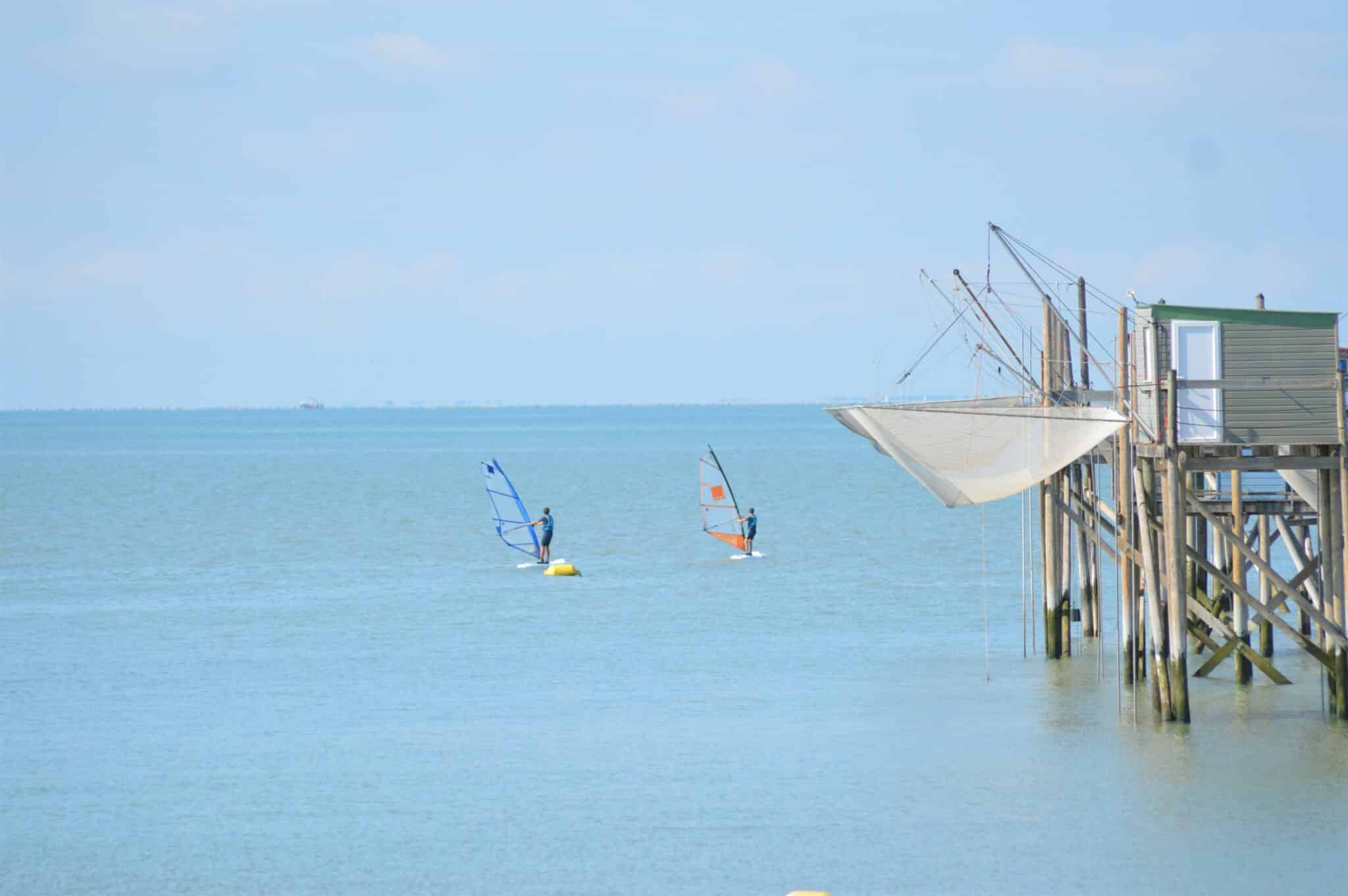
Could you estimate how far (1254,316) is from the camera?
20109 mm

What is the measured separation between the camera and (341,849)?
16656 mm

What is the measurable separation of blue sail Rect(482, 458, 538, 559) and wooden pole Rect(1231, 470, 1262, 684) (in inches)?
922

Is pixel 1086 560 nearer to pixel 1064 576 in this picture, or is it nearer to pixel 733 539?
pixel 1064 576

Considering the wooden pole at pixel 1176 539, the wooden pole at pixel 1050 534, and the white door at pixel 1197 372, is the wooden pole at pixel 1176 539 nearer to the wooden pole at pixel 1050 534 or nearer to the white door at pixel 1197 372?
the white door at pixel 1197 372

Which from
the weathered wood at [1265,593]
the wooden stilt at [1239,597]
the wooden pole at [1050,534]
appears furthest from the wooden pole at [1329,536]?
the weathered wood at [1265,593]

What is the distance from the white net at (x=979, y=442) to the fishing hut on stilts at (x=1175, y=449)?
2cm

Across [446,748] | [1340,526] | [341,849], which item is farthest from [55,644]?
[1340,526]

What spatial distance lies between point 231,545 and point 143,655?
25087mm

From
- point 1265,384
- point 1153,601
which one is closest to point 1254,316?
point 1265,384

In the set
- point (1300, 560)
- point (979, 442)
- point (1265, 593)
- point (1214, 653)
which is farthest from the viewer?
point (1265, 593)

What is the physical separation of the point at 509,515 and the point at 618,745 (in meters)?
24.8

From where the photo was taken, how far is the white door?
2008 centimetres

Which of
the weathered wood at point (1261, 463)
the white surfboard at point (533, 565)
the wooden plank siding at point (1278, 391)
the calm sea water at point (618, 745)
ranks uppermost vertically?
the wooden plank siding at point (1278, 391)

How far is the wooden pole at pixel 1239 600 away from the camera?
893 inches
